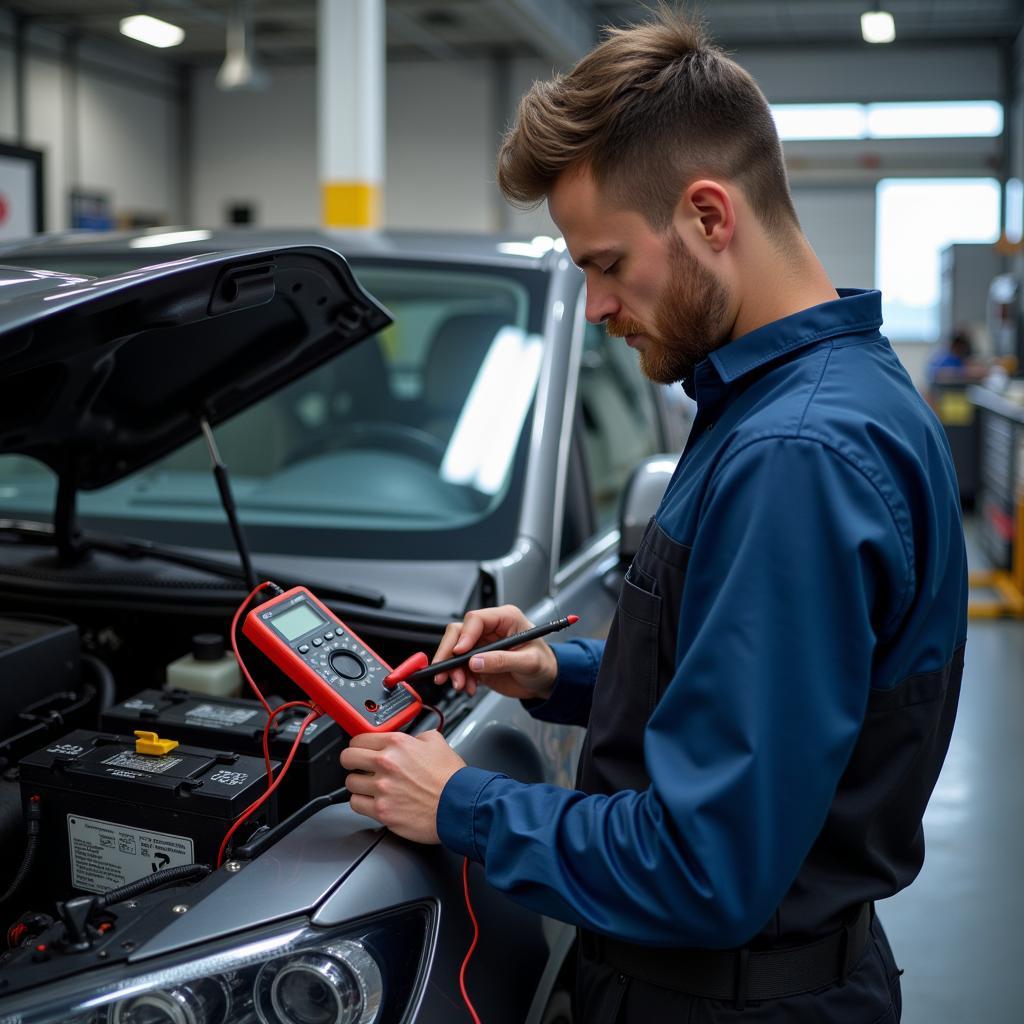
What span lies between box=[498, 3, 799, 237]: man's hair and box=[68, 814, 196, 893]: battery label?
2.72 feet

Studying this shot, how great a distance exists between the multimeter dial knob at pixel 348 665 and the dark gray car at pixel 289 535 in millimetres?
145

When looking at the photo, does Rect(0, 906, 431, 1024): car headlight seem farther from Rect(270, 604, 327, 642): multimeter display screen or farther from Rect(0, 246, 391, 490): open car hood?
Rect(0, 246, 391, 490): open car hood

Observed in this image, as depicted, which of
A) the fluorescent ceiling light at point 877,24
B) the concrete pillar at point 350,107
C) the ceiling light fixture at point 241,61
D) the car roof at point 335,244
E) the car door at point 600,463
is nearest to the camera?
the car door at point 600,463

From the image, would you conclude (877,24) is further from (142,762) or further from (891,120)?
(142,762)

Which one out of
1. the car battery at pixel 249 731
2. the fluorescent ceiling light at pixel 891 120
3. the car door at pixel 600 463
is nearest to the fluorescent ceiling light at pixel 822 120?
the fluorescent ceiling light at pixel 891 120

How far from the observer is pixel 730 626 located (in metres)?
0.92

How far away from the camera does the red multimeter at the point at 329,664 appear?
1239mm

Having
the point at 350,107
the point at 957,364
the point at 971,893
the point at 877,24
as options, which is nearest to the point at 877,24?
the point at 877,24

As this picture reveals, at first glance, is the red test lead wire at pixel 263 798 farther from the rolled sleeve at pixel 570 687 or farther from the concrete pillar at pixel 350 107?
the concrete pillar at pixel 350 107

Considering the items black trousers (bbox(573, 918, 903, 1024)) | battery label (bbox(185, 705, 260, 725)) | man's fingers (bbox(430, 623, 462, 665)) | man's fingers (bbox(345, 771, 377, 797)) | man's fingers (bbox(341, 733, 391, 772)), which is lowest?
black trousers (bbox(573, 918, 903, 1024))

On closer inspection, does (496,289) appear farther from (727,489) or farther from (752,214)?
(727,489)

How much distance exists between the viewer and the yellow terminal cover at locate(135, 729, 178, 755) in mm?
1326

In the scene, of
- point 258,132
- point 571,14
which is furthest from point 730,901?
point 258,132

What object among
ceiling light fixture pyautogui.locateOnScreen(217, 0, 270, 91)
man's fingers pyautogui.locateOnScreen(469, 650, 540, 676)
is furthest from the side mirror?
ceiling light fixture pyautogui.locateOnScreen(217, 0, 270, 91)
